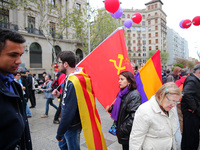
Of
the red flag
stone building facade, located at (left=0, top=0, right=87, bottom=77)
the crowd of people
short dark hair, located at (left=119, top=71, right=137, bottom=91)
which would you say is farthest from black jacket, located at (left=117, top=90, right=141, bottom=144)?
stone building facade, located at (left=0, top=0, right=87, bottom=77)

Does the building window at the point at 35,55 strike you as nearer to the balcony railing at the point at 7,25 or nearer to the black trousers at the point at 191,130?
the balcony railing at the point at 7,25

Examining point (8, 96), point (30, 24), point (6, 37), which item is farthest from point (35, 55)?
point (8, 96)

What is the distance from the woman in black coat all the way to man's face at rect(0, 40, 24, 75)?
165 cm

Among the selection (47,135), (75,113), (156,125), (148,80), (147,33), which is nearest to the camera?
(156,125)

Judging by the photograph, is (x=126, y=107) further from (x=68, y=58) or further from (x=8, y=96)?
(x=8, y=96)

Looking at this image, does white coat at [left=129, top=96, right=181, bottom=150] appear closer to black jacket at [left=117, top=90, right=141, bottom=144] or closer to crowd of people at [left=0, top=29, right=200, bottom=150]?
crowd of people at [left=0, top=29, right=200, bottom=150]

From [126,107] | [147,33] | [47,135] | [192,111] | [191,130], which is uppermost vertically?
[147,33]

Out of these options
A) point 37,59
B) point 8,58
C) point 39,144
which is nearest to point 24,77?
point 39,144

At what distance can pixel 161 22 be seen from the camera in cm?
5919

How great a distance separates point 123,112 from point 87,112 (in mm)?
577

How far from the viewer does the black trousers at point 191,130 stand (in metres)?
2.94

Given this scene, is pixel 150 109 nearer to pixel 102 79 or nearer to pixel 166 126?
pixel 166 126

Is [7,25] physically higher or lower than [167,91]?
higher

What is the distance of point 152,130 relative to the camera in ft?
5.60
